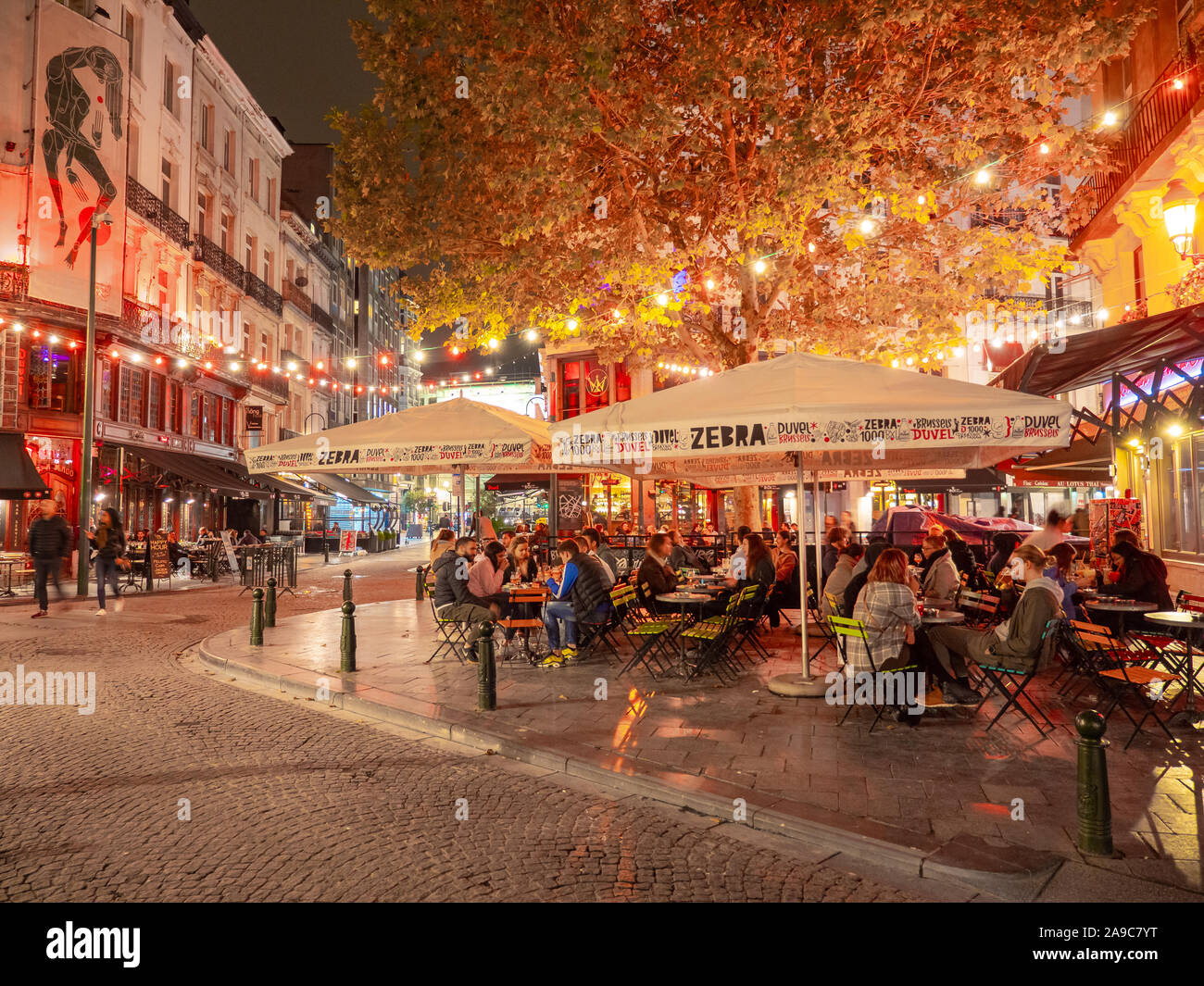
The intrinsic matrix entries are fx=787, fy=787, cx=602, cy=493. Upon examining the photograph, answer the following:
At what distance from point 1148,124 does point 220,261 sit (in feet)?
89.9

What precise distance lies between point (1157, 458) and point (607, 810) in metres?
13.6

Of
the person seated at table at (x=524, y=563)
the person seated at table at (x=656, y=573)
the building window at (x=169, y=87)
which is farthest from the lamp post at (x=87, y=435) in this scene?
the person seated at table at (x=656, y=573)

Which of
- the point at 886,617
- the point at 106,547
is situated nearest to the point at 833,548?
the point at 886,617

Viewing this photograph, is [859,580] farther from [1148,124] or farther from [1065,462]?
[1148,124]

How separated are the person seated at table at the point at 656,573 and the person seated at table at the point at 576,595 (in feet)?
1.69

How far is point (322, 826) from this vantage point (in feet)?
14.0

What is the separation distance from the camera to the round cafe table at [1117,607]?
280 inches

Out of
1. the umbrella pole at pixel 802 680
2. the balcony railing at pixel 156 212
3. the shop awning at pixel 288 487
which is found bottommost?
the umbrella pole at pixel 802 680

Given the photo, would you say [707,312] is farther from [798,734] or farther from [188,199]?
[188,199]

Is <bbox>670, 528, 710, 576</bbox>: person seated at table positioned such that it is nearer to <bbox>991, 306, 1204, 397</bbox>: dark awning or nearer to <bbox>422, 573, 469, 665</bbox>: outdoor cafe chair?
<bbox>422, 573, 469, 665</bbox>: outdoor cafe chair

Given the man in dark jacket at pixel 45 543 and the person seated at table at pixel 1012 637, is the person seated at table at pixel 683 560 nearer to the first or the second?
the person seated at table at pixel 1012 637

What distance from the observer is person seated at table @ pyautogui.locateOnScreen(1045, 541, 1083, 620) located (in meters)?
8.26
